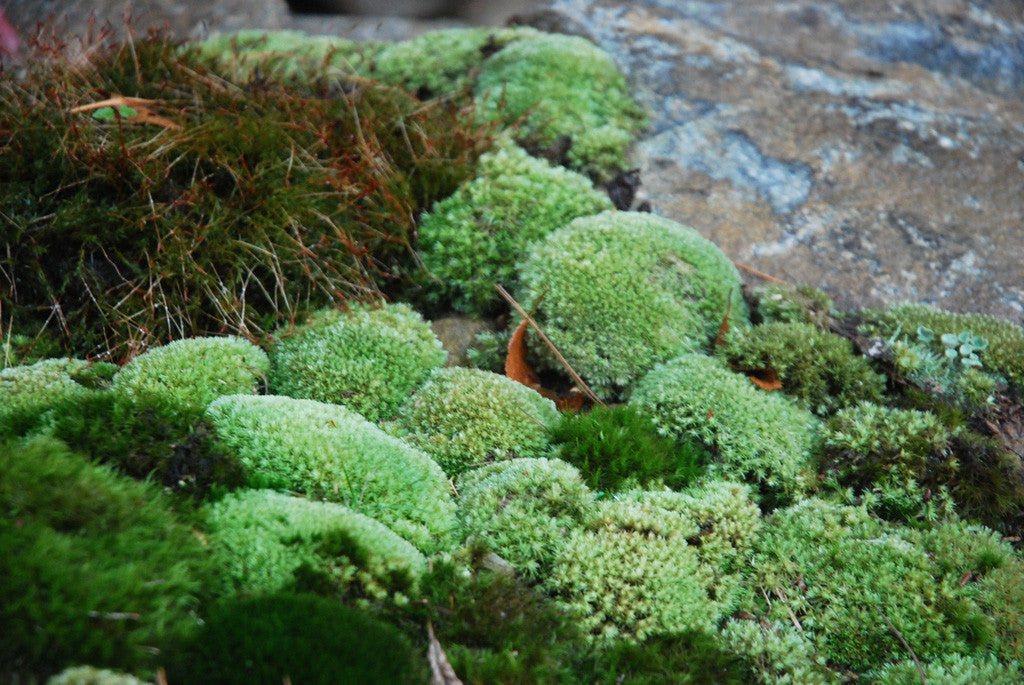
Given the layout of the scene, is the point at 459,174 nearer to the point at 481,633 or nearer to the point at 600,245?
the point at 600,245

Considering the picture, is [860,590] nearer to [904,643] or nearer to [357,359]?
[904,643]

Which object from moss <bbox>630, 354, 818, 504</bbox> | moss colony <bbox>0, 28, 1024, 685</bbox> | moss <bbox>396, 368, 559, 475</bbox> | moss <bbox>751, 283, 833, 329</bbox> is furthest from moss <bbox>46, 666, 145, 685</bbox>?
moss <bbox>751, 283, 833, 329</bbox>

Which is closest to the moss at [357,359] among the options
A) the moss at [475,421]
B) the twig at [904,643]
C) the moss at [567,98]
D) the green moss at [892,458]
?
the moss at [475,421]

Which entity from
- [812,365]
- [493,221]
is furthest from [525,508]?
[493,221]

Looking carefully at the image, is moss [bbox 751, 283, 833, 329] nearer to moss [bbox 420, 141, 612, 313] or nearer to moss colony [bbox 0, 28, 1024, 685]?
moss colony [bbox 0, 28, 1024, 685]

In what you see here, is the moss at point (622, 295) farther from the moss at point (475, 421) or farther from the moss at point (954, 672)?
the moss at point (954, 672)

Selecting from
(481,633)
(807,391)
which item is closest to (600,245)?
(807,391)
